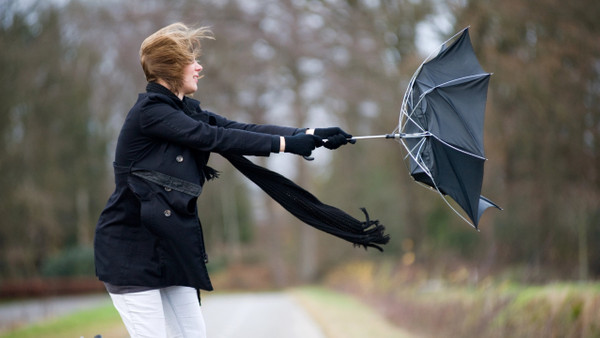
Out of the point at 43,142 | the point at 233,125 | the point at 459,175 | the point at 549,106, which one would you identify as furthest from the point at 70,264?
the point at 459,175

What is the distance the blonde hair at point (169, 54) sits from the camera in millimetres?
3297

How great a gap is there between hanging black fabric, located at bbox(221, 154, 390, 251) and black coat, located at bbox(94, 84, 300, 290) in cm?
51

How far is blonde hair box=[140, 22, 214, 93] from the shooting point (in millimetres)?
3297

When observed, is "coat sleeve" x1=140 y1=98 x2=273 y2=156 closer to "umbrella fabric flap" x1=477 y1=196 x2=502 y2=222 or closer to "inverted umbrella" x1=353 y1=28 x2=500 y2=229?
"inverted umbrella" x1=353 y1=28 x2=500 y2=229

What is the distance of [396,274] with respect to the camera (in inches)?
655

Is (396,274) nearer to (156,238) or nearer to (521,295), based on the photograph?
(521,295)

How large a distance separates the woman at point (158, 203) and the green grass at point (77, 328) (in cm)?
631

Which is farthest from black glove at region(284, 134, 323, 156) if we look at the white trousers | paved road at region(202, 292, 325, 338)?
paved road at region(202, 292, 325, 338)

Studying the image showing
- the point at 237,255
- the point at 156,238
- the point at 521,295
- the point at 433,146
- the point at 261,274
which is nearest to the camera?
the point at 156,238

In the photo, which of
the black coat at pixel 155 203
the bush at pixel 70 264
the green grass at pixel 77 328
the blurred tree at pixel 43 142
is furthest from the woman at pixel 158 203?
the bush at pixel 70 264

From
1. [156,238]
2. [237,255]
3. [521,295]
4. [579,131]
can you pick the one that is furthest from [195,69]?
[237,255]

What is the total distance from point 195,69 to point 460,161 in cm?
177

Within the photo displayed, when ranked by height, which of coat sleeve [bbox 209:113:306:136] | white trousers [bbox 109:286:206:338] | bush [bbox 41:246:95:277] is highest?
Result: coat sleeve [bbox 209:113:306:136]

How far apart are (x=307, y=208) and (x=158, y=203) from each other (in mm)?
976
